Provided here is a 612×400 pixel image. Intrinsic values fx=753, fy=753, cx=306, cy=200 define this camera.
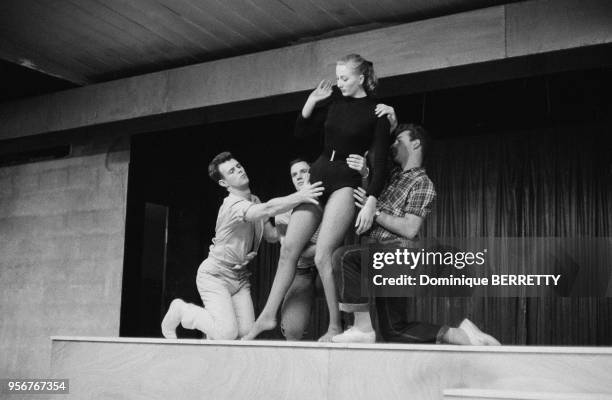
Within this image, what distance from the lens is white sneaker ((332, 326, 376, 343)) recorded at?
3.55 metres

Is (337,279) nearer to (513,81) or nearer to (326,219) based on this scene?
(326,219)

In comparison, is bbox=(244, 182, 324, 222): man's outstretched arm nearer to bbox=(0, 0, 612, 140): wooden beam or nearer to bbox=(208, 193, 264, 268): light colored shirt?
bbox=(208, 193, 264, 268): light colored shirt

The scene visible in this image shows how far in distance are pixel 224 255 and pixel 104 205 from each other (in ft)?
11.1

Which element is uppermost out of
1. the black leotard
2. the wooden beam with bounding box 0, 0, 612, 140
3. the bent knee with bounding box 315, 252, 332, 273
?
the wooden beam with bounding box 0, 0, 612, 140

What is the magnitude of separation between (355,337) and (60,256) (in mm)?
4680

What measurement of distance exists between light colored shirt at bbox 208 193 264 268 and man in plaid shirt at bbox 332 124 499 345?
2.35 feet

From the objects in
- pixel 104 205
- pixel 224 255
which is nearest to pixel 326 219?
pixel 224 255

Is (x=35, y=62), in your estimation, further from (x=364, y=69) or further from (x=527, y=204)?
(x=527, y=204)

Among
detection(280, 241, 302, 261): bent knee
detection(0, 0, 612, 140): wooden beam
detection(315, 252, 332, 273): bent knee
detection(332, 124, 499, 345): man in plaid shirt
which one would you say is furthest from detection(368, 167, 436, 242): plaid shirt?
detection(0, 0, 612, 140): wooden beam

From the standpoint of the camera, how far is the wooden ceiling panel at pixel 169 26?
5309 mm

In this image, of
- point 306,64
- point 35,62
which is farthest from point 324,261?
point 35,62

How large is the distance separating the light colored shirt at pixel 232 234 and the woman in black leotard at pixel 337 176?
438mm

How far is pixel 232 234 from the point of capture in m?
4.22

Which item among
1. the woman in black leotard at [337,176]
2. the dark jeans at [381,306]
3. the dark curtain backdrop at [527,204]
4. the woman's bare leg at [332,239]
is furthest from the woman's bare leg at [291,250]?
the dark curtain backdrop at [527,204]
